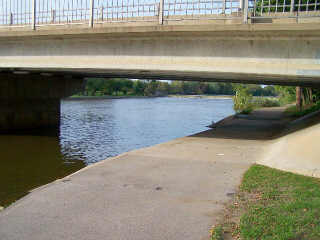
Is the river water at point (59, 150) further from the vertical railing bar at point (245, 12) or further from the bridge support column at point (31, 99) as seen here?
the vertical railing bar at point (245, 12)

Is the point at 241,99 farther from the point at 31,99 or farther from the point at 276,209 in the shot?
the point at 276,209

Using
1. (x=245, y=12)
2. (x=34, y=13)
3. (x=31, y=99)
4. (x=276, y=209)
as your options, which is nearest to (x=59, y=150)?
(x=34, y=13)

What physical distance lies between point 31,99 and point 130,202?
19.8 m

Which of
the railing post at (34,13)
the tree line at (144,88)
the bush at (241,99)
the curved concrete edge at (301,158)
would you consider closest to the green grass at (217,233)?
the curved concrete edge at (301,158)

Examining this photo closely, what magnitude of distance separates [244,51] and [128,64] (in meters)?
4.31

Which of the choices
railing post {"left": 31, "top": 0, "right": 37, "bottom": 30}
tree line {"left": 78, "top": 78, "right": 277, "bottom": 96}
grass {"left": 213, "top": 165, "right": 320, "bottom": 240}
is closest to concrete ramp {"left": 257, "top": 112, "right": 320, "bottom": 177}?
grass {"left": 213, "top": 165, "right": 320, "bottom": 240}

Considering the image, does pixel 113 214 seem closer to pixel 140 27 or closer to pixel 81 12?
pixel 140 27

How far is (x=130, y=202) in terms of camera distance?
625 centimetres

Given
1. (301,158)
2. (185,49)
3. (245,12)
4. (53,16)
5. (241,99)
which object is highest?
(53,16)

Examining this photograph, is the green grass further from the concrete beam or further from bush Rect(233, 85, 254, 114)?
bush Rect(233, 85, 254, 114)

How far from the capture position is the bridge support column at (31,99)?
22.5 meters

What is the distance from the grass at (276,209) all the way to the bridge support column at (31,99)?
61.6 ft

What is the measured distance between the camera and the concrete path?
16.4 ft

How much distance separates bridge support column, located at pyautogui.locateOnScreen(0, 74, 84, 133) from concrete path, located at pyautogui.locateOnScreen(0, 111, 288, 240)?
49.9 feet
